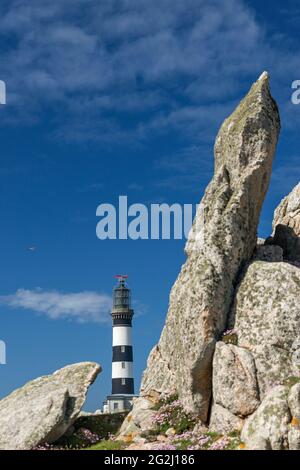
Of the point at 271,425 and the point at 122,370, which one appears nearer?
the point at 271,425

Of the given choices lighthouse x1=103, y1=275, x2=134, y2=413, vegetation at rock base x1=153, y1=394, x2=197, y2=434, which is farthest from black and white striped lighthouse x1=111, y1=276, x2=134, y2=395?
vegetation at rock base x1=153, y1=394, x2=197, y2=434

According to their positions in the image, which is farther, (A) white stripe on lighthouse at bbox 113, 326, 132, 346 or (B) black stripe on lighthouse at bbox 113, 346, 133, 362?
(A) white stripe on lighthouse at bbox 113, 326, 132, 346

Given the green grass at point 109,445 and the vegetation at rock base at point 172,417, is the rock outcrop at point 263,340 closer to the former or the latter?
the vegetation at rock base at point 172,417

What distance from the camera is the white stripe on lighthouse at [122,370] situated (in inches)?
4058

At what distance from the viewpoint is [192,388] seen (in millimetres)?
37406

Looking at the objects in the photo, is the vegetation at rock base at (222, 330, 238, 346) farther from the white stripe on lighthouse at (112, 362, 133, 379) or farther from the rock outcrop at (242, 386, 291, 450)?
the white stripe on lighthouse at (112, 362, 133, 379)

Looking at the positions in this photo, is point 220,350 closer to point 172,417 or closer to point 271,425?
point 172,417

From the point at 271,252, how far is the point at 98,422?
48.1ft

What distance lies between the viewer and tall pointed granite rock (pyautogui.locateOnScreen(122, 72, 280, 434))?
37.4 metres

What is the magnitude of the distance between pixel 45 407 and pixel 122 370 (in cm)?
6610

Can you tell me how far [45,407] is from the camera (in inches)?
1490

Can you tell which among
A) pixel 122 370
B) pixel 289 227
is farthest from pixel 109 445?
Result: pixel 122 370

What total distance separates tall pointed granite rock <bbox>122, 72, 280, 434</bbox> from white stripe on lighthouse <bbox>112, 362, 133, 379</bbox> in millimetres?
57971
